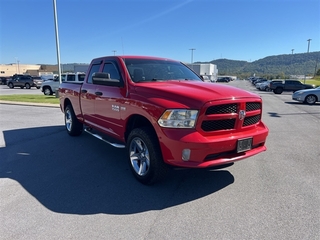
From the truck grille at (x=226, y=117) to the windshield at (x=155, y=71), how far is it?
1547 mm

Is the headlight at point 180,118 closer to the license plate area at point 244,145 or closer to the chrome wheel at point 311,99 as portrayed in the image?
the license plate area at point 244,145

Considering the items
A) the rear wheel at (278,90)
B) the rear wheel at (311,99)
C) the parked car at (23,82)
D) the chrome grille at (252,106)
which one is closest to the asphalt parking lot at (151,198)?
the chrome grille at (252,106)

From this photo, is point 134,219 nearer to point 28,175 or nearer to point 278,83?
point 28,175

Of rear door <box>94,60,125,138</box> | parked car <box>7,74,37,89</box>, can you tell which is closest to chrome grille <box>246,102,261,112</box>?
rear door <box>94,60,125,138</box>

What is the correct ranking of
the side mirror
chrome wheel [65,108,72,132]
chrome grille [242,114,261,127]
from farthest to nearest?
chrome wheel [65,108,72,132] → the side mirror → chrome grille [242,114,261,127]

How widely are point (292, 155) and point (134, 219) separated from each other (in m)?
4.01

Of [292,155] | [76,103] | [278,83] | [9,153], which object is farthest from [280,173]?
[278,83]

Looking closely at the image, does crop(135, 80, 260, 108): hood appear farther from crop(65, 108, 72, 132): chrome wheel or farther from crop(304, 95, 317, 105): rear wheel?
crop(304, 95, 317, 105): rear wheel

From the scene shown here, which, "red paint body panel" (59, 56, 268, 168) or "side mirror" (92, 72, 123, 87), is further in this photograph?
"side mirror" (92, 72, 123, 87)

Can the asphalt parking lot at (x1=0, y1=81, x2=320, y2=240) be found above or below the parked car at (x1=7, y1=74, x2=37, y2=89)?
below

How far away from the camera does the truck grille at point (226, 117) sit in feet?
10.7

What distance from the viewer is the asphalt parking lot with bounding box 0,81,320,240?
8.92 feet

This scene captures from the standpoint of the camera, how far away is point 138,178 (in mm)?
3885

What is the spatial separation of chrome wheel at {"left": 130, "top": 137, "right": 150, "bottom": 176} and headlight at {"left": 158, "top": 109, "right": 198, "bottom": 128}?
0.68 m
